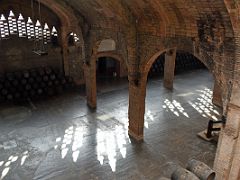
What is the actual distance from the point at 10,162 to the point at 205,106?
31.6ft

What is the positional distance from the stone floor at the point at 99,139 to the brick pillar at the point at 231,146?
187 centimetres

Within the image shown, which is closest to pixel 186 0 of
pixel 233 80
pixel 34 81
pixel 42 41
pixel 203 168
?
pixel 233 80

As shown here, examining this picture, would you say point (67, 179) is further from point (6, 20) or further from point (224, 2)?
point (6, 20)

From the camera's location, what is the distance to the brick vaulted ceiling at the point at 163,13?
4914 millimetres

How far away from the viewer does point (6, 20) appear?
11.7 meters

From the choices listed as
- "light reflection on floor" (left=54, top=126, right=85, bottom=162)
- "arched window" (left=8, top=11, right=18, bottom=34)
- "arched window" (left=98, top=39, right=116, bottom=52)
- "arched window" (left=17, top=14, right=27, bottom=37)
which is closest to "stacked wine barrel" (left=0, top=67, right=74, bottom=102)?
"arched window" (left=17, top=14, right=27, bottom=37)

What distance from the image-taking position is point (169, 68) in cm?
1473

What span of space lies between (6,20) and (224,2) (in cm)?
1080

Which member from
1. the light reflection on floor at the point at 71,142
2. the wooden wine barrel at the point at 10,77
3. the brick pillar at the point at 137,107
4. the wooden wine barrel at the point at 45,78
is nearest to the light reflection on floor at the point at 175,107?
the brick pillar at the point at 137,107

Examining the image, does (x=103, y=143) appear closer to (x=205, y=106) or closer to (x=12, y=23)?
(x=205, y=106)

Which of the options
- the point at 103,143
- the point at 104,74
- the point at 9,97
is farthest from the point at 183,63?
the point at 9,97

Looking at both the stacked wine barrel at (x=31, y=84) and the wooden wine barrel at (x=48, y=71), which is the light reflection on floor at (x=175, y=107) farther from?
the wooden wine barrel at (x=48, y=71)

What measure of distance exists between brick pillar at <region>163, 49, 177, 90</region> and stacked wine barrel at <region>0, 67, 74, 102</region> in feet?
21.1

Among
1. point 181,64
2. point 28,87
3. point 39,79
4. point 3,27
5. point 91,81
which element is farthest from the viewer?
point 181,64
